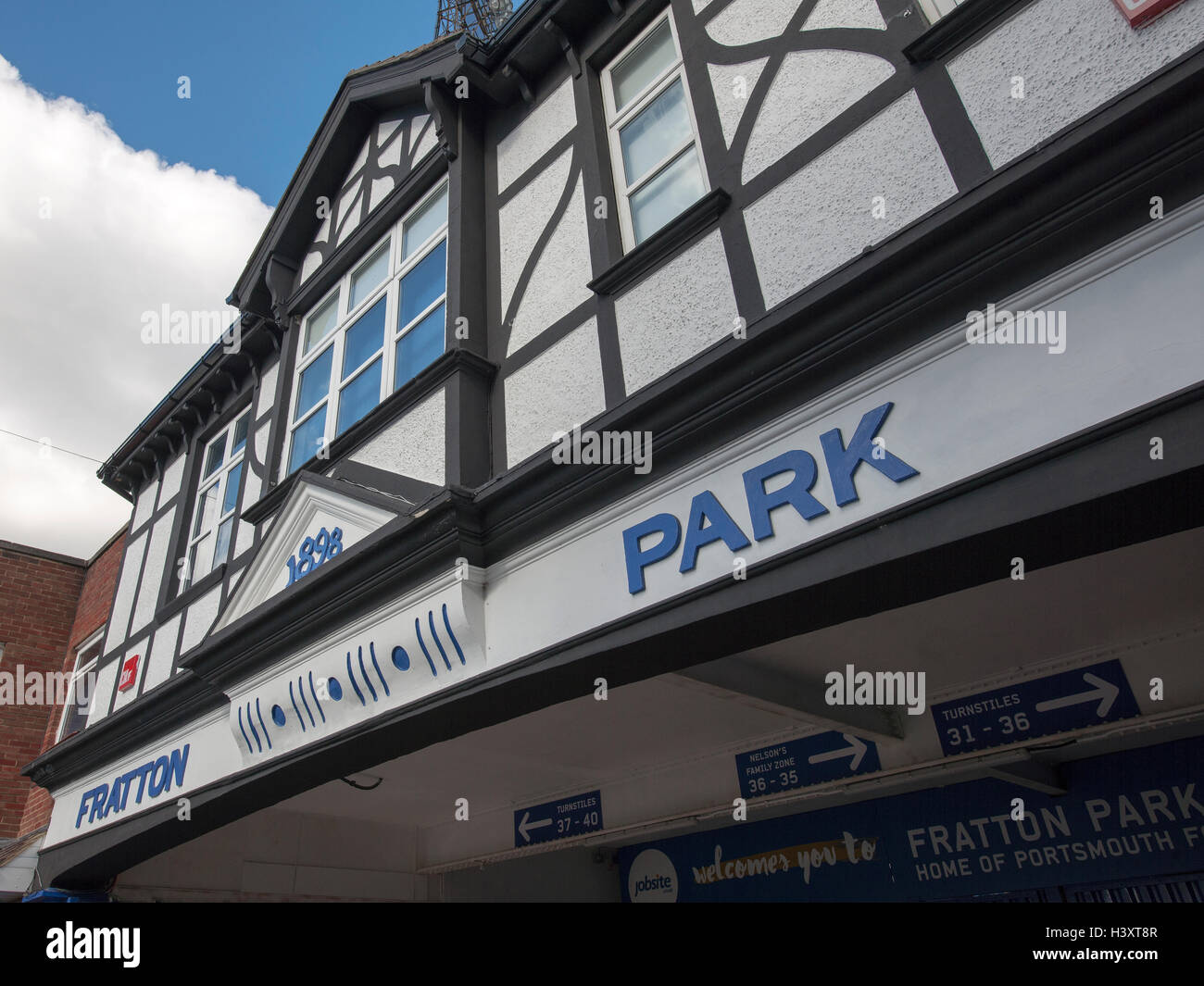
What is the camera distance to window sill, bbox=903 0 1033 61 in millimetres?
3303

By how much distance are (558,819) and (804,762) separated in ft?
7.63

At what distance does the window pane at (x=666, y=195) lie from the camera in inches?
177

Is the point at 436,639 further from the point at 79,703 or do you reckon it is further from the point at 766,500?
the point at 79,703

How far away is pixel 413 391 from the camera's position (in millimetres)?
5270

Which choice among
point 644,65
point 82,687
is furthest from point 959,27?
point 82,687

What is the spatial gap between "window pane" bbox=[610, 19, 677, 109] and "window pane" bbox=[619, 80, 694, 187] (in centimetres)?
23

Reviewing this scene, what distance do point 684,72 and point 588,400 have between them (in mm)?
2025

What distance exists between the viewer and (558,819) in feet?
22.2

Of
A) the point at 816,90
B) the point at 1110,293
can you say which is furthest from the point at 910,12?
the point at 1110,293

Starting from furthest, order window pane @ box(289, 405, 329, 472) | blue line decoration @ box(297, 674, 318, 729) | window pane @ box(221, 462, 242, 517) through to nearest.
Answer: window pane @ box(221, 462, 242, 517), window pane @ box(289, 405, 329, 472), blue line decoration @ box(297, 674, 318, 729)

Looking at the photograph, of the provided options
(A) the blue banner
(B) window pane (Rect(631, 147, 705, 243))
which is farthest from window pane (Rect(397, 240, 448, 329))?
(A) the blue banner

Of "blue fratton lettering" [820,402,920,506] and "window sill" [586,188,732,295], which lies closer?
"blue fratton lettering" [820,402,920,506]

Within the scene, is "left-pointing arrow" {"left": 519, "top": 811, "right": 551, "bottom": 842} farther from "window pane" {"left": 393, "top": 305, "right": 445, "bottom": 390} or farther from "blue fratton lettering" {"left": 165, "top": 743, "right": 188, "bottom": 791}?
"window pane" {"left": 393, "top": 305, "right": 445, "bottom": 390}

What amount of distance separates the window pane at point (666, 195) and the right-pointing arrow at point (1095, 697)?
3255mm
